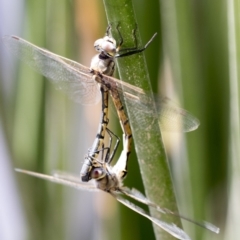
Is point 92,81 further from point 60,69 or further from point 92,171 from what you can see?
point 92,171

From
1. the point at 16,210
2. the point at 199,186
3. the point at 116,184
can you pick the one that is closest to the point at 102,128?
the point at 116,184

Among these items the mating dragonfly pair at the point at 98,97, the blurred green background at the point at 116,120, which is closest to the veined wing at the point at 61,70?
the mating dragonfly pair at the point at 98,97

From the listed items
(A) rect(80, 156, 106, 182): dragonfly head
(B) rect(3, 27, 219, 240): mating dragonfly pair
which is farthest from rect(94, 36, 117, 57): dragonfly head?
(A) rect(80, 156, 106, 182): dragonfly head

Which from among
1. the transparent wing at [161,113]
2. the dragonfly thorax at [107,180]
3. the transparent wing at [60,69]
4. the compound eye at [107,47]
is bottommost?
the dragonfly thorax at [107,180]

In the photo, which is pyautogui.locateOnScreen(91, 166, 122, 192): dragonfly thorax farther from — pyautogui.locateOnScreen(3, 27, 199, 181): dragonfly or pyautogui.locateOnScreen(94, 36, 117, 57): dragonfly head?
pyautogui.locateOnScreen(94, 36, 117, 57): dragonfly head

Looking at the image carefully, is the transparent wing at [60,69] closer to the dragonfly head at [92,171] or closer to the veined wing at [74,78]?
the veined wing at [74,78]

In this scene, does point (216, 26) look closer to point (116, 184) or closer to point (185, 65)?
point (185, 65)
